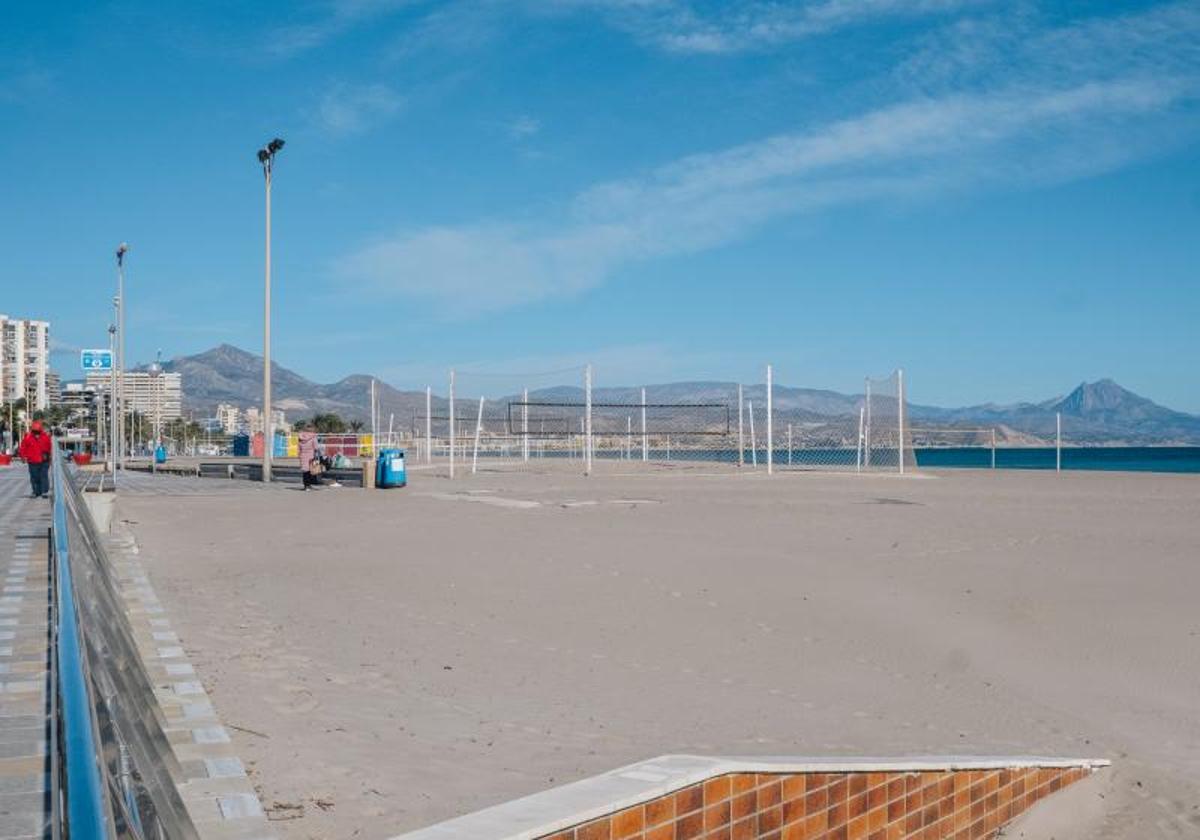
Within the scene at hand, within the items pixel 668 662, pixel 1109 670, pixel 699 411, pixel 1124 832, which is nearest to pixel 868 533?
pixel 1109 670

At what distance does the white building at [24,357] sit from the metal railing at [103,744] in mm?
134117

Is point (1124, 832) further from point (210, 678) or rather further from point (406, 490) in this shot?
point (406, 490)

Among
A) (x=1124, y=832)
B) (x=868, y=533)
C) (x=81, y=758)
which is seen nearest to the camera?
(x=81, y=758)

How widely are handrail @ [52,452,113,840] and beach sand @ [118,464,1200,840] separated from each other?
155 centimetres

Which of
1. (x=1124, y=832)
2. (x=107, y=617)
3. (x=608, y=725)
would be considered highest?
(x=107, y=617)

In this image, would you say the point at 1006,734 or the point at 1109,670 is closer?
the point at 1006,734

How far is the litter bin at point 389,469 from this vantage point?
82.8ft

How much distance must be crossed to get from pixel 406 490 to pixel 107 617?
20917mm

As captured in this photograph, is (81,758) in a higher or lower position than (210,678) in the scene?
higher

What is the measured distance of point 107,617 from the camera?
3.85 metres

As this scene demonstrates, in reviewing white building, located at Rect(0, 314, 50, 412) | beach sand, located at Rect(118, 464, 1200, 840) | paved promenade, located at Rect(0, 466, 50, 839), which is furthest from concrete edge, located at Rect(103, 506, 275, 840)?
white building, located at Rect(0, 314, 50, 412)

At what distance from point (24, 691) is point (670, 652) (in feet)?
12.9

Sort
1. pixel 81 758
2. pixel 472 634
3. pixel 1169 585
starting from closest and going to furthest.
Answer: pixel 81 758, pixel 472 634, pixel 1169 585

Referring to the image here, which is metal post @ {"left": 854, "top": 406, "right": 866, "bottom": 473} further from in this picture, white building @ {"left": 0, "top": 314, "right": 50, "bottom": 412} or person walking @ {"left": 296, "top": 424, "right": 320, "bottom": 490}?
white building @ {"left": 0, "top": 314, "right": 50, "bottom": 412}
